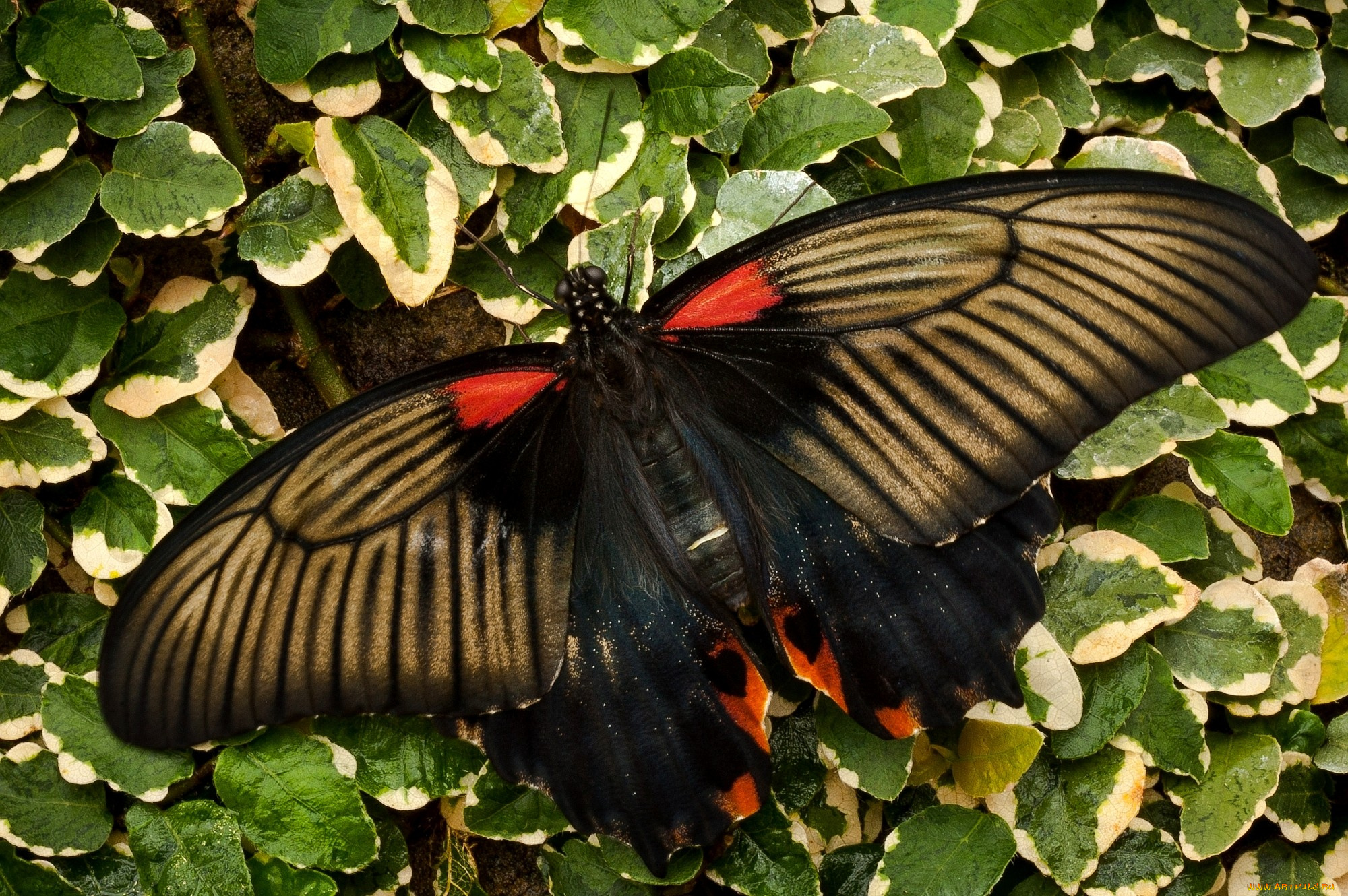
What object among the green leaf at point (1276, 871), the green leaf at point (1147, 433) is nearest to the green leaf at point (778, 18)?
the green leaf at point (1147, 433)

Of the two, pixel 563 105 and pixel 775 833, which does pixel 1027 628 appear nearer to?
pixel 775 833

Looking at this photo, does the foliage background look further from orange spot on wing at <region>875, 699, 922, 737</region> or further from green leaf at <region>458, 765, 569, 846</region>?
orange spot on wing at <region>875, 699, 922, 737</region>

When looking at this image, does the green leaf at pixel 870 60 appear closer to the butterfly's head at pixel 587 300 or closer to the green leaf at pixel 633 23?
the green leaf at pixel 633 23

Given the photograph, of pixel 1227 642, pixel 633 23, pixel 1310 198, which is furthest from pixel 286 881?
pixel 1310 198

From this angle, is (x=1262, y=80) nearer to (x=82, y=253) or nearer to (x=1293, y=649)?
(x=1293, y=649)

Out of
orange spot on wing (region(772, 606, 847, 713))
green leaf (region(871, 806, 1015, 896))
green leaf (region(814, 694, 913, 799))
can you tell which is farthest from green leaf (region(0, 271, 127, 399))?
green leaf (region(871, 806, 1015, 896))
